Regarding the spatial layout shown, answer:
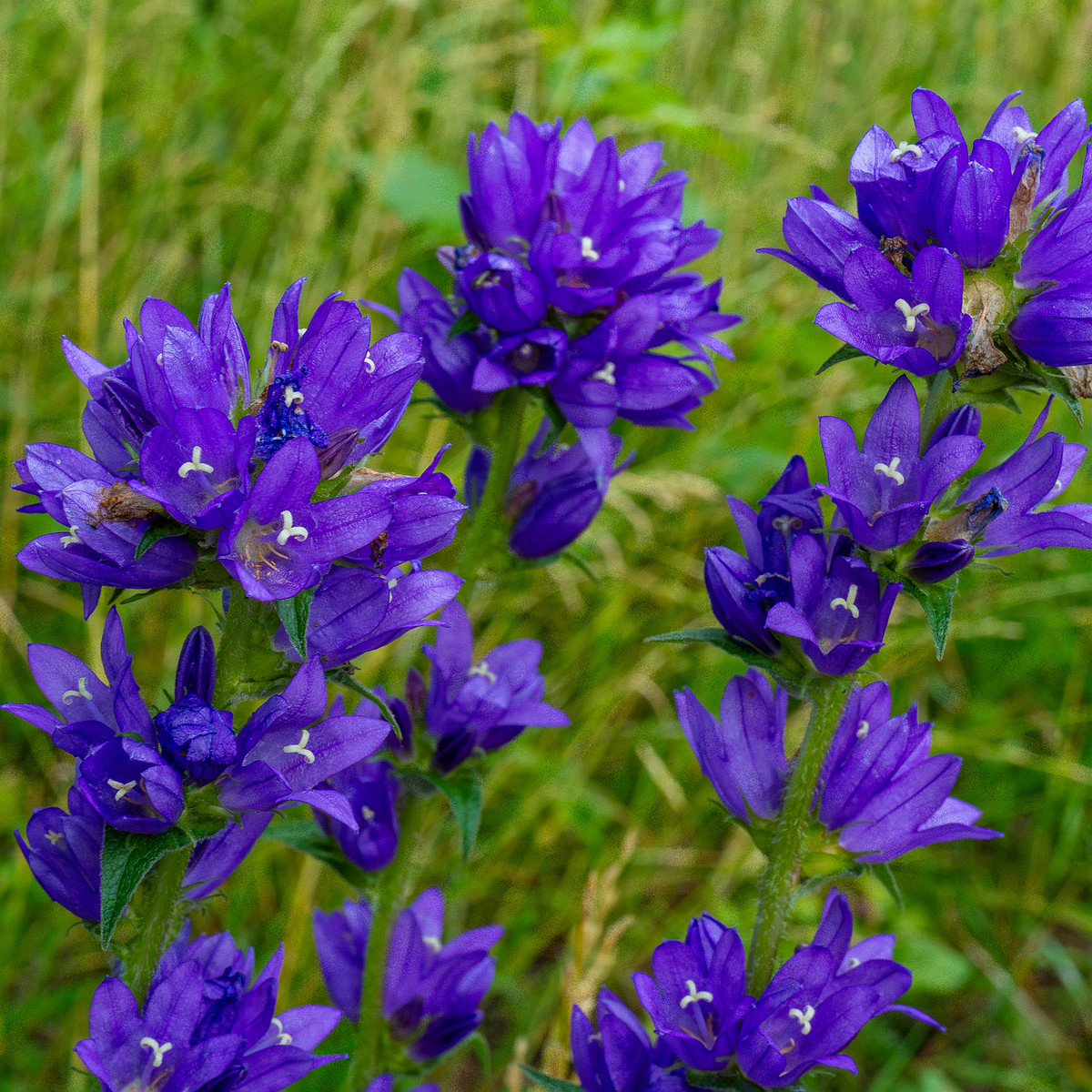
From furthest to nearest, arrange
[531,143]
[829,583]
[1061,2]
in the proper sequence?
1. [1061,2]
2. [531,143]
3. [829,583]

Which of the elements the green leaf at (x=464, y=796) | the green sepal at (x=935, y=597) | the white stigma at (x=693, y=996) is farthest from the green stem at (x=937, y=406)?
the green leaf at (x=464, y=796)

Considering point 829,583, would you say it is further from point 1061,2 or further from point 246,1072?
point 1061,2

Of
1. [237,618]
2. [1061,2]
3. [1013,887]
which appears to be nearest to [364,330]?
[237,618]

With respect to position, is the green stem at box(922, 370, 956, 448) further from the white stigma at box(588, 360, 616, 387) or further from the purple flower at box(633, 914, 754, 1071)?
the purple flower at box(633, 914, 754, 1071)

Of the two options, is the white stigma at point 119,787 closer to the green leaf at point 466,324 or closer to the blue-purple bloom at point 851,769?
the blue-purple bloom at point 851,769

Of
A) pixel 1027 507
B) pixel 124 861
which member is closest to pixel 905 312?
pixel 1027 507

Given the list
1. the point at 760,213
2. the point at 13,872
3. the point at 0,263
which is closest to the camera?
the point at 13,872

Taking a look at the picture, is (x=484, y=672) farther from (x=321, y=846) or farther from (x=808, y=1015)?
(x=808, y=1015)
